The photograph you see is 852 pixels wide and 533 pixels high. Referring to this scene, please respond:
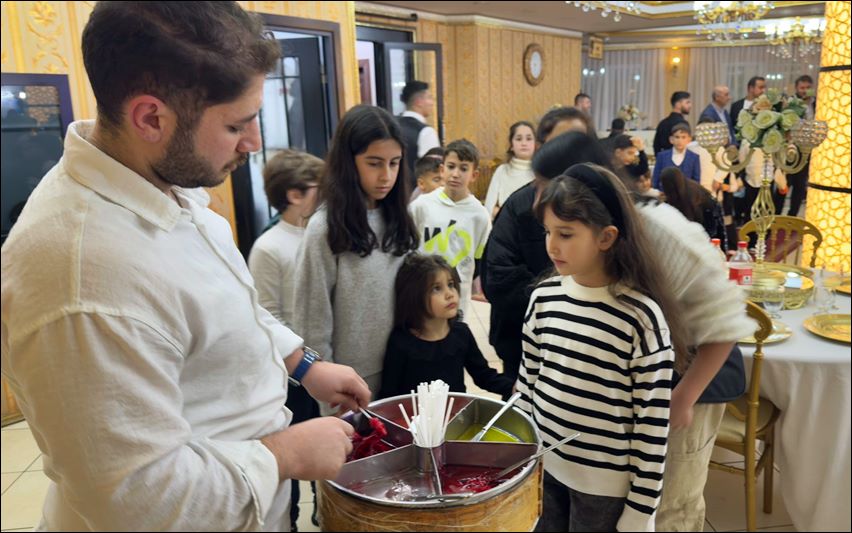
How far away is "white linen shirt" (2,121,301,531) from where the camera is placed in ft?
1.13

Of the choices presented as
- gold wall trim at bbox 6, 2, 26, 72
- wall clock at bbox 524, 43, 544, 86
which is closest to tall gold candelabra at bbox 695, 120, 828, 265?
gold wall trim at bbox 6, 2, 26, 72

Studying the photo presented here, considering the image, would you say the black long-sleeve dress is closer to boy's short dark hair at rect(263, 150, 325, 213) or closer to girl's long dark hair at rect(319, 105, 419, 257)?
girl's long dark hair at rect(319, 105, 419, 257)

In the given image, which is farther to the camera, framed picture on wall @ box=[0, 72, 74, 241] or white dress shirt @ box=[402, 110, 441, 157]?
white dress shirt @ box=[402, 110, 441, 157]

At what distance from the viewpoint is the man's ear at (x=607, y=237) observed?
654 mm

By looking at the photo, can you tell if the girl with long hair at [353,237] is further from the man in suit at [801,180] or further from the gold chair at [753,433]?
the man in suit at [801,180]

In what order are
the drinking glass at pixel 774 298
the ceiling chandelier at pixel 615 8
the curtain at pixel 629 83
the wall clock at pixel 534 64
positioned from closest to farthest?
1. the drinking glass at pixel 774 298
2. the ceiling chandelier at pixel 615 8
3. the wall clock at pixel 534 64
4. the curtain at pixel 629 83

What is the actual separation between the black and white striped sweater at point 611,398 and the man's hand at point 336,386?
0.17 metres

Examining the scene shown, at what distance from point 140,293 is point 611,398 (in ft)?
1.70

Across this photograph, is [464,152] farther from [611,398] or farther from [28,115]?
[611,398]

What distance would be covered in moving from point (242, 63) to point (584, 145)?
56 cm

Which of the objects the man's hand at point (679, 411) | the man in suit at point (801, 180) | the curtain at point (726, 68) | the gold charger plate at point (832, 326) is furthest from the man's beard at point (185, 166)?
the curtain at point (726, 68)

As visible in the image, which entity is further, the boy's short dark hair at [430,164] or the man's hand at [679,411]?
the boy's short dark hair at [430,164]

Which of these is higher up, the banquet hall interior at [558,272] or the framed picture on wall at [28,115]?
the framed picture on wall at [28,115]

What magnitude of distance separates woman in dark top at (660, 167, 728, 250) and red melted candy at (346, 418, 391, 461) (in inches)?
18.5
